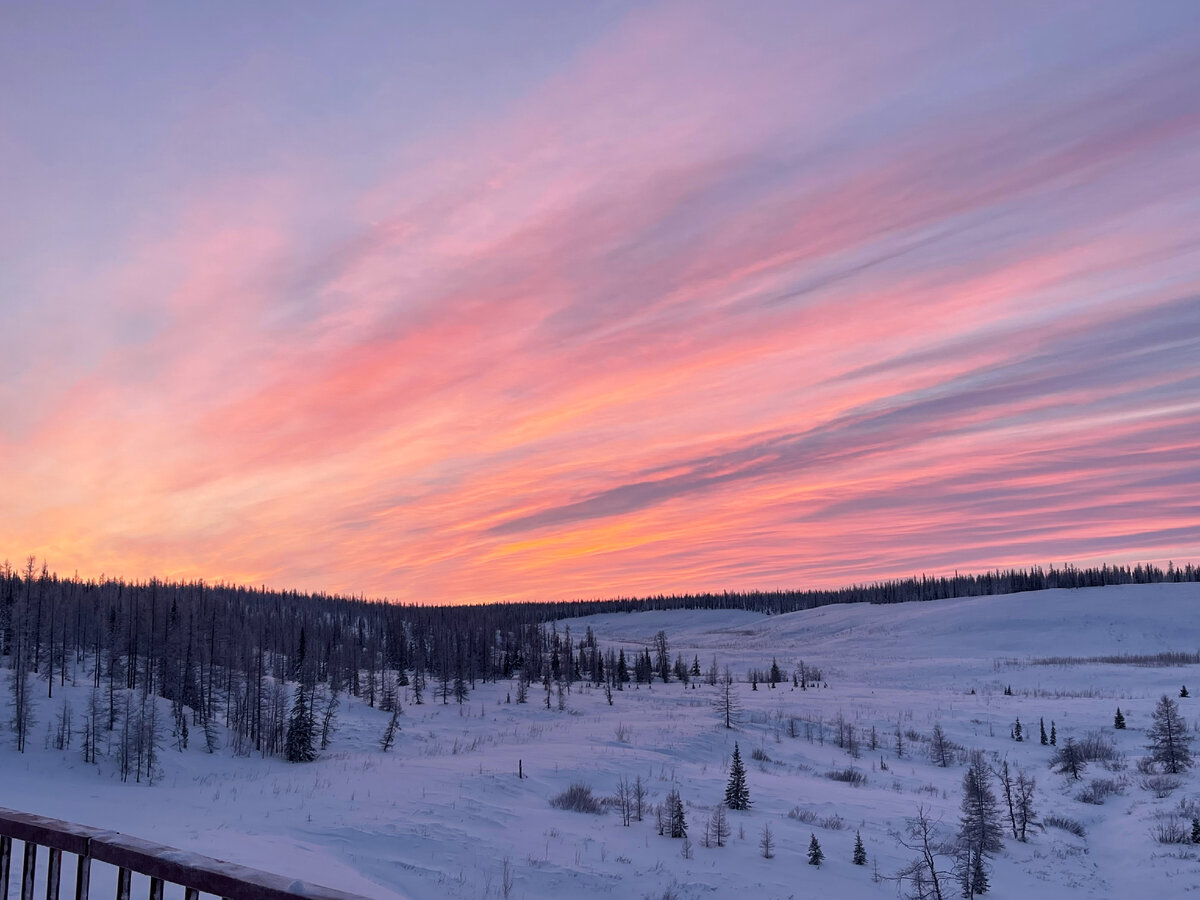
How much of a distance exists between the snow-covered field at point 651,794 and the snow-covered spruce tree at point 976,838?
75 cm

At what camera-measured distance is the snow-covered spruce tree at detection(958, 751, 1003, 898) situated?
20828 millimetres

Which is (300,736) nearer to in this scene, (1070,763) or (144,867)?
(1070,763)

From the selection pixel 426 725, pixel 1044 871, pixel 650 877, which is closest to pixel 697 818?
pixel 650 877

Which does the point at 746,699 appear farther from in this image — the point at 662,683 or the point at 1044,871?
the point at 1044,871

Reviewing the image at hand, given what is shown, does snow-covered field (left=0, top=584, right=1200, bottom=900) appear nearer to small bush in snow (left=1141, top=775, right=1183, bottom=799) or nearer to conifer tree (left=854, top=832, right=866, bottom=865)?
conifer tree (left=854, top=832, right=866, bottom=865)

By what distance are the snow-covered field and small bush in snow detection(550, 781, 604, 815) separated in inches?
23.4

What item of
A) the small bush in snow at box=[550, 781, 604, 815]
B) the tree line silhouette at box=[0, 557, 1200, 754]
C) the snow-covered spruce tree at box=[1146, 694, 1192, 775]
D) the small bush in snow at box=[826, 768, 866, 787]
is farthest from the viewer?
the tree line silhouette at box=[0, 557, 1200, 754]

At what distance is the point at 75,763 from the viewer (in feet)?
173

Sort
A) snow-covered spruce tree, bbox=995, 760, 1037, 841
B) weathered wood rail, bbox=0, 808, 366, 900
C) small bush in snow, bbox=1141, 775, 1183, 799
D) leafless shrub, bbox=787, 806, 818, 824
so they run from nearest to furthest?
weathered wood rail, bbox=0, 808, 366, 900
snow-covered spruce tree, bbox=995, 760, 1037, 841
leafless shrub, bbox=787, 806, 818, 824
small bush in snow, bbox=1141, 775, 1183, 799

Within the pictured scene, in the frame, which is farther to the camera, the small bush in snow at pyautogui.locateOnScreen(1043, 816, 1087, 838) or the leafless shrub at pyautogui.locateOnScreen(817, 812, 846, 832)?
the small bush in snow at pyautogui.locateOnScreen(1043, 816, 1087, 838)

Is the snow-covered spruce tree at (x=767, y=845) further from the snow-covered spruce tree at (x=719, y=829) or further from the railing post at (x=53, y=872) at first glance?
the railing post at (x=53, y=872)

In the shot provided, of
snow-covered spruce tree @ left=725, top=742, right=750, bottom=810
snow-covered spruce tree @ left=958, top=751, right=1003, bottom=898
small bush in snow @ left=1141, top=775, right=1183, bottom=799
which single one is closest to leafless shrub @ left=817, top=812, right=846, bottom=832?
snow-covered spruce tree @ left=725, top=742, right=750, bottom=810

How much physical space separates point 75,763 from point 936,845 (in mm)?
54616

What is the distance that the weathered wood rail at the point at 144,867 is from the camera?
139 inches
